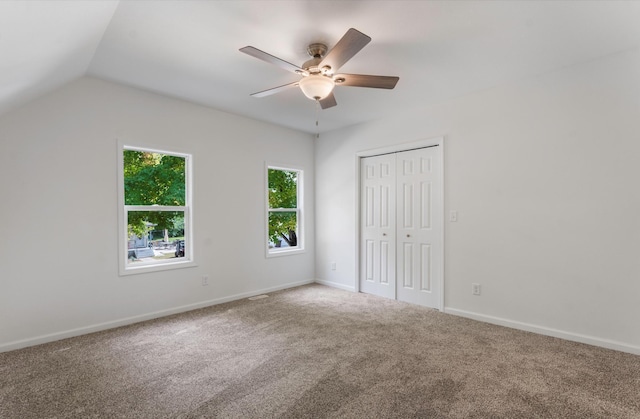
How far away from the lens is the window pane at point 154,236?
3539 millimetres

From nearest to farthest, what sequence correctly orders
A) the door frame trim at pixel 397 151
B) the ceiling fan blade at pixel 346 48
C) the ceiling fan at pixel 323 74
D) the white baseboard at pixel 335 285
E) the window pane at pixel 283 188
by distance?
1. the ceiling fan blade at pixel 346 48
2. the ceiling fan at pixel 323 74
3. the door frame trim at pixel 397 151
4. the white baseboard at pixel 335 285
5. the window pane at pixel 283 188

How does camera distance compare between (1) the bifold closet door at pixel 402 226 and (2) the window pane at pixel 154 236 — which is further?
(1) the bifold closet door at pixel 402 226

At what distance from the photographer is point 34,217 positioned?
2865 millimetres

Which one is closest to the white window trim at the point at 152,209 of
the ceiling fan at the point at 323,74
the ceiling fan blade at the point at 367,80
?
the ceiling fan at the point at 323,74

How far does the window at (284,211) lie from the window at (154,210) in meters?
1.28

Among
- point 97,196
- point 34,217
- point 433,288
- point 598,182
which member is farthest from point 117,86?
point 598,182

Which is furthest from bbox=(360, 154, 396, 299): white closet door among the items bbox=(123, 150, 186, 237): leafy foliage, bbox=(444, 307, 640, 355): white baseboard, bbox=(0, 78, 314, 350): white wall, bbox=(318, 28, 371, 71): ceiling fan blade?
bbox=(123, 150, 186, 237): leafy foliage

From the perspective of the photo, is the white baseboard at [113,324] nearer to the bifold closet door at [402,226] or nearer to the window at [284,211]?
the window at [284,211]

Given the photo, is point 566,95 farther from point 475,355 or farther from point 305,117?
point 305,117

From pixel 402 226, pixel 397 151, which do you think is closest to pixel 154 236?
pixel 402 226

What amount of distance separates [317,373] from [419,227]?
7.98ft

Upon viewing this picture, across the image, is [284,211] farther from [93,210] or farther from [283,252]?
[93,210]

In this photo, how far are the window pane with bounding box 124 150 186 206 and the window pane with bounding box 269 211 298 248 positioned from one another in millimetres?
1517

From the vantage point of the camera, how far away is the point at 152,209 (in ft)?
11.8
